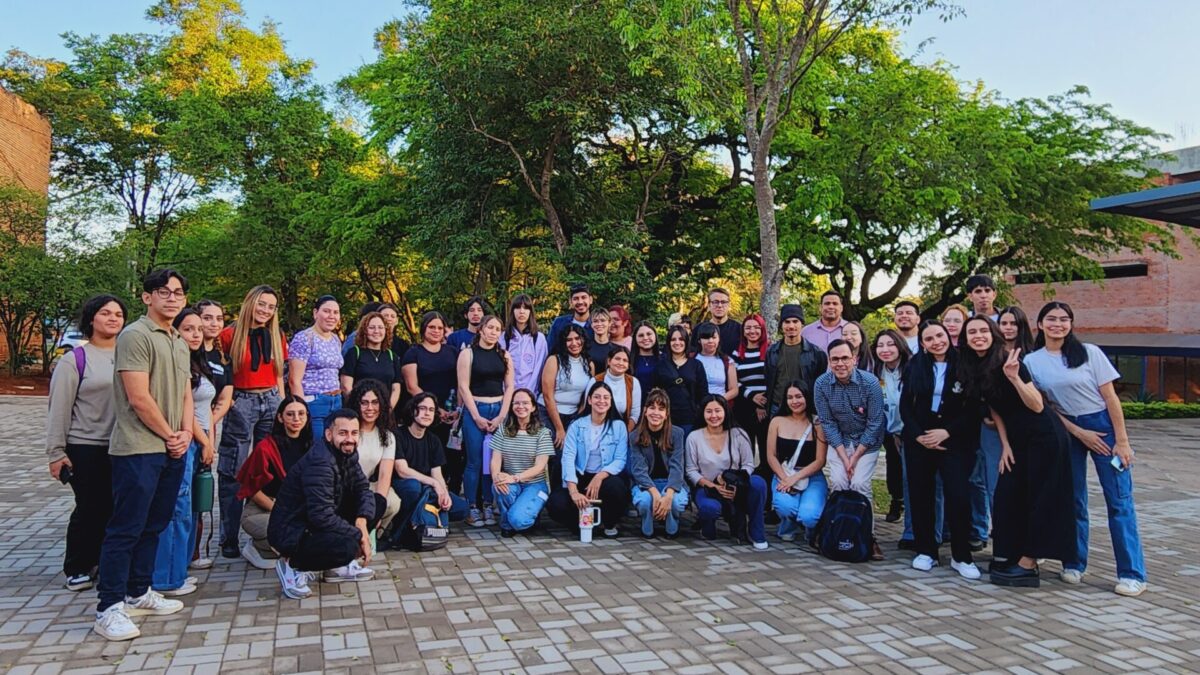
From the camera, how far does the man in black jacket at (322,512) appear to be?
473 centimetres

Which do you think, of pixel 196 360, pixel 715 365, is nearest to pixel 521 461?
pixel 715 365

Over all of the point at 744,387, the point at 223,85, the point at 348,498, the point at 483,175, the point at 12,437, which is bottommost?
the point at 12,437

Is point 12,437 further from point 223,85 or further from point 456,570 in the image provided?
point 223,85

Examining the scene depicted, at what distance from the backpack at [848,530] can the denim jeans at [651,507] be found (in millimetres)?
1135

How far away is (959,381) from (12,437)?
1354 centimetres

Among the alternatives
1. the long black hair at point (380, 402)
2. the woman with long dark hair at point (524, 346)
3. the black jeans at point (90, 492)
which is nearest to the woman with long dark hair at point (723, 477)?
the woman with long dark hair at point (524, 346)

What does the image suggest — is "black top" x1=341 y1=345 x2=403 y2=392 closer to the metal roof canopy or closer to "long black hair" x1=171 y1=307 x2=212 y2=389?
"long black hair" x1=171 y1=307 x2=212 y2=389

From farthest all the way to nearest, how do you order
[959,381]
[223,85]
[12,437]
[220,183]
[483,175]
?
[223,85]
[220,183]
[483,175]
[12,437]
[959,381]

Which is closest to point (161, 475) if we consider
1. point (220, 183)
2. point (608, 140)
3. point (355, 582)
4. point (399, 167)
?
point (355, 582)

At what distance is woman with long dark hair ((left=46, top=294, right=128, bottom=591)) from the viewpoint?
4.46 metres

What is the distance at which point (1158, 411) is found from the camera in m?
22.8

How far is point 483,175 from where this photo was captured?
1700cm

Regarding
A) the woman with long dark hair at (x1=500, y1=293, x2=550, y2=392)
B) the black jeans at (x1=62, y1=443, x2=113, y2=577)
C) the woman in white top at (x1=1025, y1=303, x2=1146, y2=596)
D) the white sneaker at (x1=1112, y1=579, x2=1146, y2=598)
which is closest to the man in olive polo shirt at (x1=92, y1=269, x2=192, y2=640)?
the black jeans at (x1=62, y1=443, x2=113, y2=577)

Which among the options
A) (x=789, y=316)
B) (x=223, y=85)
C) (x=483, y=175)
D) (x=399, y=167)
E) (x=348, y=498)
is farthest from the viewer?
(x=223, y=85)
